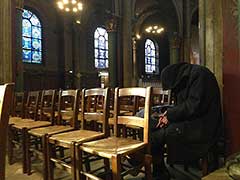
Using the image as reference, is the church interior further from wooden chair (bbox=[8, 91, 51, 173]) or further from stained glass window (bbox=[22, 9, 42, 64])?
wooden chair (bbox=[8, 91, 51, 173])

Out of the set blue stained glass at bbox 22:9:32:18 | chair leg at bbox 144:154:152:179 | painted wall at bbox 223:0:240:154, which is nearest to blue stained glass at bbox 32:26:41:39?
blue stained glass at bbox 22:9:32:18

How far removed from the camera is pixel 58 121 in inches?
138

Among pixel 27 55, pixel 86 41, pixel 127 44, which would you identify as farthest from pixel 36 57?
pixel 127 44

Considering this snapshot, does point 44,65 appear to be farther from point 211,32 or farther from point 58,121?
point 211,32

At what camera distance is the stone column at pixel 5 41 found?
584 centimetres

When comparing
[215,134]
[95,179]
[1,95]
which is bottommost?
[95,179]

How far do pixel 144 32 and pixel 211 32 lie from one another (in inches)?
545

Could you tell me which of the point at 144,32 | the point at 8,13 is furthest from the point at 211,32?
the point at 144,32

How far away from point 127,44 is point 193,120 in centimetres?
806

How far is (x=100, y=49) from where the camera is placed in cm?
1486

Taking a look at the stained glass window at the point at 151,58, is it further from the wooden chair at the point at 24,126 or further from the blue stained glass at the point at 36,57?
the wooden chair at the point at 24,126

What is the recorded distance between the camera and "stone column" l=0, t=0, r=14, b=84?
584 centimetres

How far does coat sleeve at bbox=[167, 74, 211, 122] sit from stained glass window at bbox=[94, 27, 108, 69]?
12.2 metres

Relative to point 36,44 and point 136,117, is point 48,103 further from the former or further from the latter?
point 36,44
